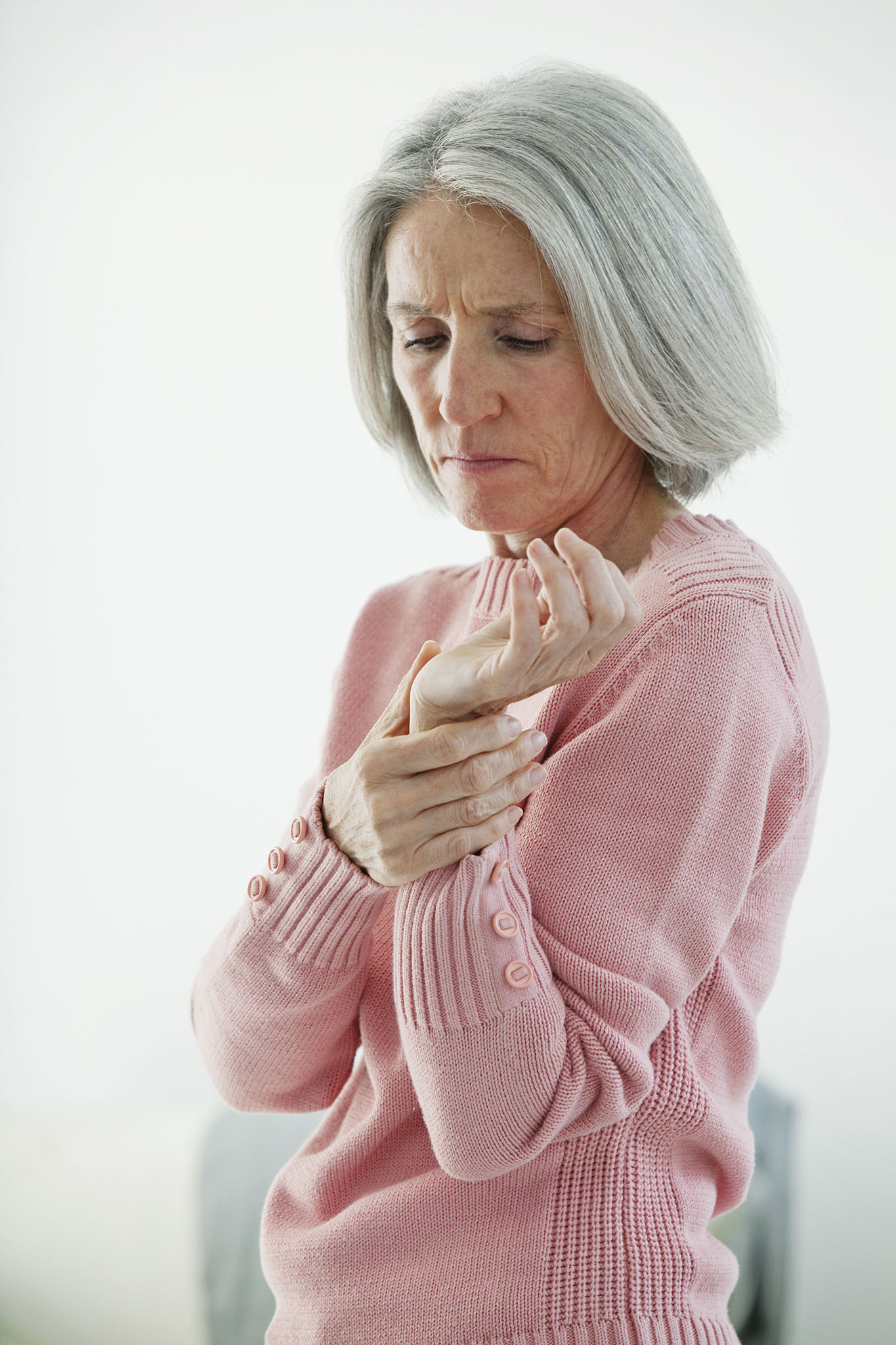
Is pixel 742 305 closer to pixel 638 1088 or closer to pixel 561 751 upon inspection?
pixel 561 751

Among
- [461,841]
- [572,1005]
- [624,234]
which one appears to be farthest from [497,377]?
[572,1005]

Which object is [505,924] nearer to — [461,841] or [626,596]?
[461,841]

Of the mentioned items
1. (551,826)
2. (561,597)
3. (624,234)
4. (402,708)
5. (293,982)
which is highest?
(624,234)

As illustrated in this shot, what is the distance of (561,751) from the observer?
999 millimetres

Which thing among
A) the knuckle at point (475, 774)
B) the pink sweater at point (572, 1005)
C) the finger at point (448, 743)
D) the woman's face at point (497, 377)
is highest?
the woman's face at point (497, 377)

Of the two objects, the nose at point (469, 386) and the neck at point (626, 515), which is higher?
the nose at point (469, 386)

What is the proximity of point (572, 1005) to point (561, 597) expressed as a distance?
0.33 m

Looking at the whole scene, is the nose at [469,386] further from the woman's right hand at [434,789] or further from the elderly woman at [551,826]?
the woman's right hand at [434,789]

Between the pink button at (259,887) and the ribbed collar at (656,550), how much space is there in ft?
1.16

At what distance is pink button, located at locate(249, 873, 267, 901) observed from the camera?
3.57 ft

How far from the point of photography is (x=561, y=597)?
0.85 meters

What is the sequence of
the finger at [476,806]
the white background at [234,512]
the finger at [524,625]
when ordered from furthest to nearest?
the white background at [234,512]
the finger at [476,806]
the finger at [524,625]

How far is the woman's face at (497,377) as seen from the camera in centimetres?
105

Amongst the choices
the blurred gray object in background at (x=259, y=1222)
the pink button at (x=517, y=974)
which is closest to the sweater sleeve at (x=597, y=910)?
the pink button at (x=517, y=974)
